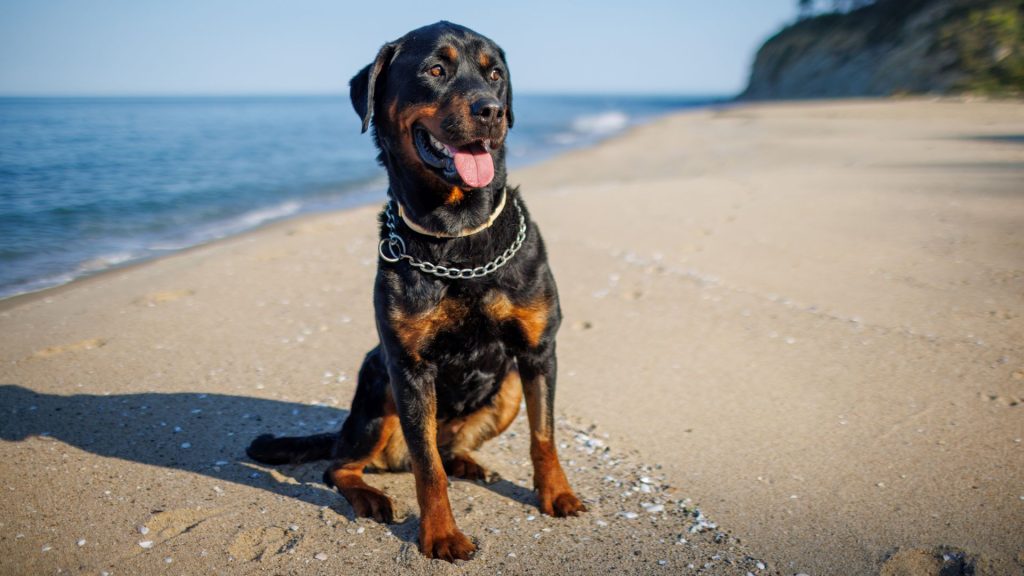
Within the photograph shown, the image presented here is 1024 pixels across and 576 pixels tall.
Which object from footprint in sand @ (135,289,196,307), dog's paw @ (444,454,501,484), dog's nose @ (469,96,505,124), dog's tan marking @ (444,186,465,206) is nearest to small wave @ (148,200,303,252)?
footprint in sand @ (135,289,196,307)

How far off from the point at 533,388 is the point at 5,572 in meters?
2.07

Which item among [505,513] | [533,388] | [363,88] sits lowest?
[505,513]

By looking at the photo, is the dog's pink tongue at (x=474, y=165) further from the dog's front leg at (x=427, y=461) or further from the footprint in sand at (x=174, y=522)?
the footprint in sand at (x=174, y=522)

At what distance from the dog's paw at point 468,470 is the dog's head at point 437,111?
127cm

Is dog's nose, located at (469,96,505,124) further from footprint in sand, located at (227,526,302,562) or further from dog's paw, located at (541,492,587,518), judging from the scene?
footprint in sand, located at (227,526,302,562)

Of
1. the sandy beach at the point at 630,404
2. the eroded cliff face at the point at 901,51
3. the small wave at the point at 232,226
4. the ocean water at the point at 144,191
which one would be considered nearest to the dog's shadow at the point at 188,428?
the sandy beach at the point at 630,404

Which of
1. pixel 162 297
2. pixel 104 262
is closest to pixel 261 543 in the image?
pixel 162 297

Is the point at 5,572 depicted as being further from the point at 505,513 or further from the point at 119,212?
the point at 119,212

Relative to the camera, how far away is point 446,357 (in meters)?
2.64

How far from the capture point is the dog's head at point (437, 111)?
8.53ft

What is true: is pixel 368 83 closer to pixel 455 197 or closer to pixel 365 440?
pixel 455 197

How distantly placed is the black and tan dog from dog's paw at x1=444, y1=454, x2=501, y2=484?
0.29m

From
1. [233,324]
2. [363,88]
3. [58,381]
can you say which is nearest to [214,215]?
[233,324]

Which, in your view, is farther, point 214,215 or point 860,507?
point 214,215
